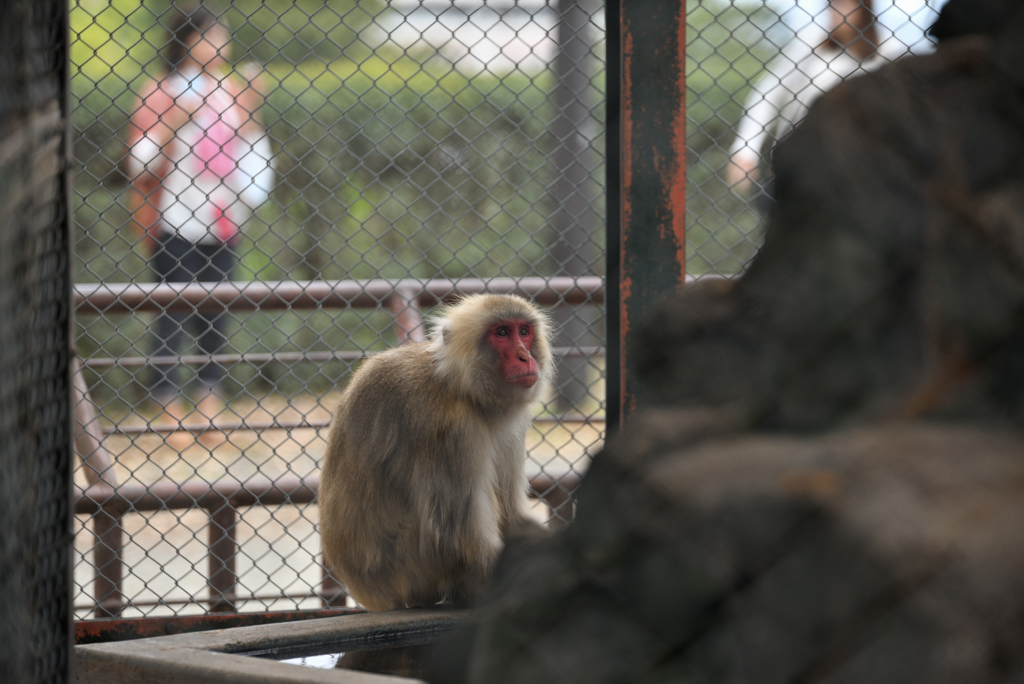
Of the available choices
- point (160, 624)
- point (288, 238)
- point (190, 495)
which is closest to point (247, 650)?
point (160, 624)

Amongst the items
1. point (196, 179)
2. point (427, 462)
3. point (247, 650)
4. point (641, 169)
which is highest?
point (196, 179)

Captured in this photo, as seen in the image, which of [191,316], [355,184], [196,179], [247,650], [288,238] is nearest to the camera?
[247,650]

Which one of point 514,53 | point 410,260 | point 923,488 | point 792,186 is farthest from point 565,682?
point 514,53

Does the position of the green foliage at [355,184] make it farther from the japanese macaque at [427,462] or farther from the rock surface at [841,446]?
the rock surface at [841,446]

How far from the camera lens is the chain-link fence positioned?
11.9ft

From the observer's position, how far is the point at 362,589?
3.09 m

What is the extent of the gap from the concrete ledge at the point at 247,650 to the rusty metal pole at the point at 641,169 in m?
0.96

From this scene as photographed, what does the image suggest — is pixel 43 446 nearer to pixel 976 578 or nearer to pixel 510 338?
pixel 976 578

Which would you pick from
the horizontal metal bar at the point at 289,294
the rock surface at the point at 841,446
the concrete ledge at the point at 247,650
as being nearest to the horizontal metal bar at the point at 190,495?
the horizontal metal bar at the point at 289,294

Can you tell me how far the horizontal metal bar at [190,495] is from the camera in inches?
135

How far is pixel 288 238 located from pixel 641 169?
5.29 m

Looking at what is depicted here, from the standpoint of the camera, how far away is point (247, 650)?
2.45 metres

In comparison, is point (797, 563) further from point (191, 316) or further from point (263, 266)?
point (263, 266)

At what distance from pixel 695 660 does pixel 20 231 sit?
1020 mm
